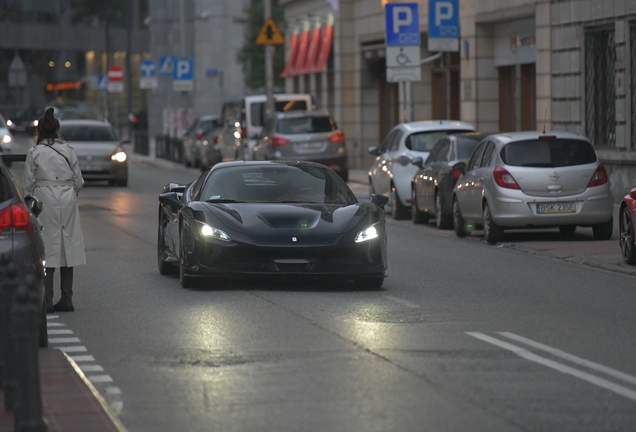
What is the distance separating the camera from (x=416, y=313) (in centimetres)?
1085

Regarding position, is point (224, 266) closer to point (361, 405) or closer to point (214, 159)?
point (361, 405)

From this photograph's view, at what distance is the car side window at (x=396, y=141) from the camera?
23016mm

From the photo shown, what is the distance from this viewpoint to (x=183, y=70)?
49.2 metres

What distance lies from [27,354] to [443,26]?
2136cm

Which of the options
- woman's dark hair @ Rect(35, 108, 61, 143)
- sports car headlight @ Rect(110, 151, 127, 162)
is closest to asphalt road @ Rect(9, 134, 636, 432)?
woman's dark hair @ Rect(35, 108, 61, 143)

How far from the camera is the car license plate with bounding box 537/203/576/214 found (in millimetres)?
17438

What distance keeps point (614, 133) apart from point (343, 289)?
1476 cm

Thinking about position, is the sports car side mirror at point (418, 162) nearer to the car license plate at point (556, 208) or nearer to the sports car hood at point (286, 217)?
the car license plate at point (556, 208)

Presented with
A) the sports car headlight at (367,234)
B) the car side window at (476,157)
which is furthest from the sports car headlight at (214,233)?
the car side window at (476,157)

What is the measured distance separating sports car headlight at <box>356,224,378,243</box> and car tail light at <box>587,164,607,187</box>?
19.8 ft

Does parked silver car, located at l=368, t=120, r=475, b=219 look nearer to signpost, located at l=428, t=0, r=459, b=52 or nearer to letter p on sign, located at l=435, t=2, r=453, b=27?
signpost, located at l=428, t=0, r=459, b=52

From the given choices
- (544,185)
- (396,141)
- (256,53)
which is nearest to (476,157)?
(544,185)

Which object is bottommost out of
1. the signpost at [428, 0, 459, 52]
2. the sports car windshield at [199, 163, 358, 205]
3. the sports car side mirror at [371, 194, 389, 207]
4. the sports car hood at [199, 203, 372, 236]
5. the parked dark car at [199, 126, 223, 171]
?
the parked dark car at [199, 126, 223, 171]

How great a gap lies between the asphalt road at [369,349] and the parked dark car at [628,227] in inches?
21.6
